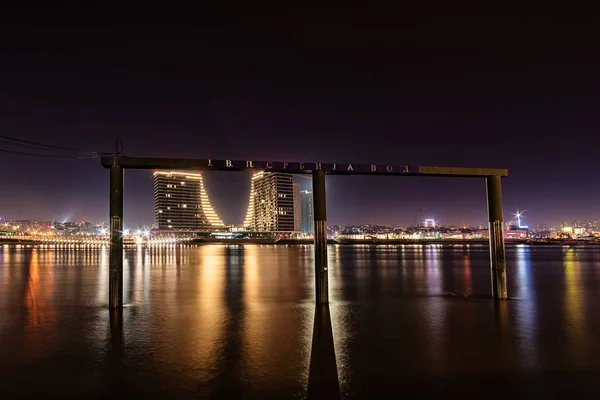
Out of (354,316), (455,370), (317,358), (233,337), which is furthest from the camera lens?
(354,316)

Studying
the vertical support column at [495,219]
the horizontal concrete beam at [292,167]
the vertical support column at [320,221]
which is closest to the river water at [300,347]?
the vertical support column at [320,221]

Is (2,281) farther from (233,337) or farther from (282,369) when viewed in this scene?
(282,369)

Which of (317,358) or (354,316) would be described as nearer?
(317,358)

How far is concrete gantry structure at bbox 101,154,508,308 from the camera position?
1925 cm

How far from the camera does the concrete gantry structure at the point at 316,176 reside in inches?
758

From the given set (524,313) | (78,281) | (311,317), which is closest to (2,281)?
(78,281)

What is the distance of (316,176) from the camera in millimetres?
20547

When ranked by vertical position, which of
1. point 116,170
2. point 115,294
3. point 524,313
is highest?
point 116,170

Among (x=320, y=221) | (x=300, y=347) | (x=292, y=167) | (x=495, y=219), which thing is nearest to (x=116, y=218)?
(x=292, y=167)

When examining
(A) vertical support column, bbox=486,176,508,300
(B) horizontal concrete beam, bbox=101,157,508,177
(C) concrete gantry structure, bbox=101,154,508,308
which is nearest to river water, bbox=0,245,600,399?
(C) concrete gantry structure, bbox=101,154,508,308

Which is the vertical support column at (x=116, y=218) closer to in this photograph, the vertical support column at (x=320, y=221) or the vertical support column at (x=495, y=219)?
the vertical support column at (x=320, y=221)

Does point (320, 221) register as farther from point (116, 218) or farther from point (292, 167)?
→ point (116, 218)

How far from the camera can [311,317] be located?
792 inches

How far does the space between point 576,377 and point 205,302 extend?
18790 millimetres
